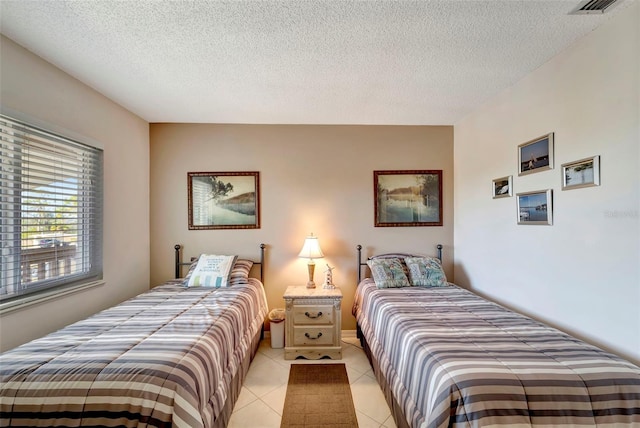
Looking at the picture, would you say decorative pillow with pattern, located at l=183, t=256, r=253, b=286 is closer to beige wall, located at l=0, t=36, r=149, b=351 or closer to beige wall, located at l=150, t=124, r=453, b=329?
beige wall, located at l=150, t=124, r=453, b=329

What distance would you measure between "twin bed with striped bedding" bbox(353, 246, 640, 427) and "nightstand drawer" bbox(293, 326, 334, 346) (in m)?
0.79

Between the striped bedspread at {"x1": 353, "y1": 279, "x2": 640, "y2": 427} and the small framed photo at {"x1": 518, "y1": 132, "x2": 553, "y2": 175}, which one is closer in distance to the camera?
the striped bedspread at {"x1": 353, "y1": 279, "x2": 640, "y2": 427}

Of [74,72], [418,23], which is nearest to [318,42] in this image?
[418,23]

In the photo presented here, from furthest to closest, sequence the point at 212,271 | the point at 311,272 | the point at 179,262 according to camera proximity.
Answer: the point at 179,262 → the point at 311,272 → the point at 212,271

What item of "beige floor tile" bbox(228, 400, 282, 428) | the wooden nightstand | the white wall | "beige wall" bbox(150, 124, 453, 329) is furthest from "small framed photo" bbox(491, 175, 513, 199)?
"beige floor tile" bbox(228, 400, 282, 428)

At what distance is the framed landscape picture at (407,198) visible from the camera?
3260 millimetres

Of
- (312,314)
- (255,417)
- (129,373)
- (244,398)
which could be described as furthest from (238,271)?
Result: (129,373)

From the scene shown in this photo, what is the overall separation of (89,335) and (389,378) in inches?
74.0

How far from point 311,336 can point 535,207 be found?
221cm

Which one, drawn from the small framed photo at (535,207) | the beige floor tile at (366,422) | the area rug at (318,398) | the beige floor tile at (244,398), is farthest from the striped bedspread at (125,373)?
→ the small framed photo at (535,207)

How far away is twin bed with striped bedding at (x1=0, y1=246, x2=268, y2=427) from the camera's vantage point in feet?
3.70

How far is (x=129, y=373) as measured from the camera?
1.22 m

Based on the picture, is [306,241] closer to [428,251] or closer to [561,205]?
[428,251]

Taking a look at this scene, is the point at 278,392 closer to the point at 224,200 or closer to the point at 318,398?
the point at 318,398
